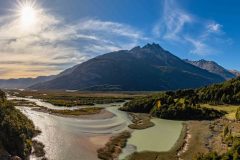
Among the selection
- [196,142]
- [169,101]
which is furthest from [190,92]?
[196,142]

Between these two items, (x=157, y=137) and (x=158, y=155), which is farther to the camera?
(x=157, y=137)

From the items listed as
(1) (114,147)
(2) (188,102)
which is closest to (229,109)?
(2) (188,102)

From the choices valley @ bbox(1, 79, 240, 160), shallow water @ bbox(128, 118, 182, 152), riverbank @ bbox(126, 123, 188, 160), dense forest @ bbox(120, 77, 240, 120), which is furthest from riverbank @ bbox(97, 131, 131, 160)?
dense forest @ bbox(120, 77, 240, 120)

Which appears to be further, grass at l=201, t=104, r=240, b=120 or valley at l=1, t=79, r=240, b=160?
grass at l=201, t=104, r=240, b=120

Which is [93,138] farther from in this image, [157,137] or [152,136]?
[157,137]

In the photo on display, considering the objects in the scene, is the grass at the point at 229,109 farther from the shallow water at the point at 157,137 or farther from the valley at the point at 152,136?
the shallow water at the point at 157,137

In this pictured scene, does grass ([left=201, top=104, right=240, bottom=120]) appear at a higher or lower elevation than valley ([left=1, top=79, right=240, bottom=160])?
higher

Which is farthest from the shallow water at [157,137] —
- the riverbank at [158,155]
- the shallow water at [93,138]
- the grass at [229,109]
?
the grass at [229,109]

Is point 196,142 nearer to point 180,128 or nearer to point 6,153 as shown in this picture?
point 180,128

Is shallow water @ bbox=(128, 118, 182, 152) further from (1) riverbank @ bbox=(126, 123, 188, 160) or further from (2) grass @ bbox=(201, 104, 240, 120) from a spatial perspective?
(2) grass @ bbox=(201, 104, 240, 120)
